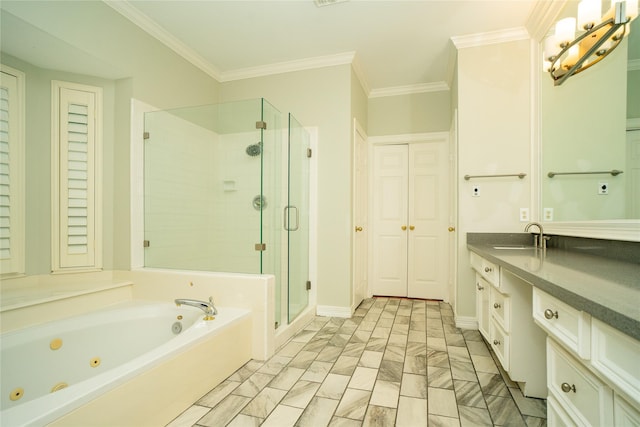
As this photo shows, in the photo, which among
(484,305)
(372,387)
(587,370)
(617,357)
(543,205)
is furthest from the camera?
(543,205)

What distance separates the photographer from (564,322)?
952 mm

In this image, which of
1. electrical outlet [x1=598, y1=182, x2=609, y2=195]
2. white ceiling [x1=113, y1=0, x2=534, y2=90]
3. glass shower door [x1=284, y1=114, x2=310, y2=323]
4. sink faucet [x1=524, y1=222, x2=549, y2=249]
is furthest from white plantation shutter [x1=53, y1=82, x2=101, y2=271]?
electrical outlet [x1=598, y1=182, x2=609, y2=195]

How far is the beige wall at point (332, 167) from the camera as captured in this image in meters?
3.06

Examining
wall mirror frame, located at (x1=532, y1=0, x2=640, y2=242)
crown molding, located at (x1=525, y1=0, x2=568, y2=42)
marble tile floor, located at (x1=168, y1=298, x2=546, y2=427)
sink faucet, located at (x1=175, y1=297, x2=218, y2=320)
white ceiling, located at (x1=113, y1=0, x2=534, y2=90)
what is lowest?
marble tile floor, located at (x1=168, y1=298, x2=546, y2=427)

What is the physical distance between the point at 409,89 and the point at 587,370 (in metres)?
3.50

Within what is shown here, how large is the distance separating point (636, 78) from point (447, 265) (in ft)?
8.19

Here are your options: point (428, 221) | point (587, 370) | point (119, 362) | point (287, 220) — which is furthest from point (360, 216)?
point (587, 370)

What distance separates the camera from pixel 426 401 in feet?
5.23

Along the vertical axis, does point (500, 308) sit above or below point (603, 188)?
below

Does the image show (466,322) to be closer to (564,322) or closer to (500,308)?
(500,308)

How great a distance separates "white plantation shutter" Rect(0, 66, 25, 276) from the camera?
6.73 ft

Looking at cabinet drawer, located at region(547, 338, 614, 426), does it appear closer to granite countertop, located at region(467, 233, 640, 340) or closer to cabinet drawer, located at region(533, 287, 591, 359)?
cabinet drawer, located at region(533, 287, 591, 359)

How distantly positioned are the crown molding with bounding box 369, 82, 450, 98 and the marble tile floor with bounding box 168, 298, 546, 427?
2.79m

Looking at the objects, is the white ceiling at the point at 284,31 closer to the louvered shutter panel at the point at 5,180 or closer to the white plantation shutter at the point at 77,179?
the white plantation shutter at the point at 77,179
